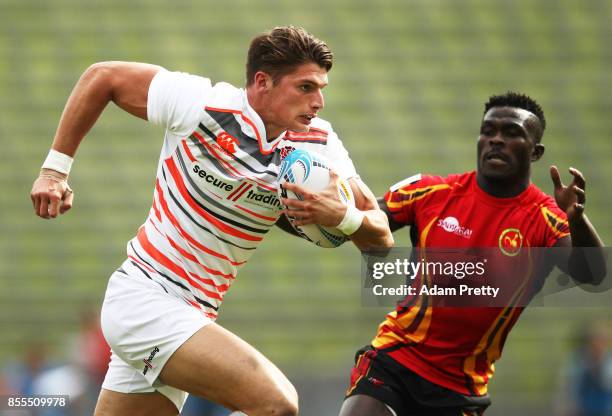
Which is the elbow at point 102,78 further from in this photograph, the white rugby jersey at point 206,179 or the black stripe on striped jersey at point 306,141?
the black stripe on striped jersey at point 306,141

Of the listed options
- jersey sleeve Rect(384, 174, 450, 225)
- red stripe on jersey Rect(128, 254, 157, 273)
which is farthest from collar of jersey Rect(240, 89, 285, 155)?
jersey sleeve Rect(384, 174, 450, 225)

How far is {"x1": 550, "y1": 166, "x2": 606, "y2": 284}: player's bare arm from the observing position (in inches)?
188

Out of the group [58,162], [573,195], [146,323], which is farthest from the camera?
[573,195]

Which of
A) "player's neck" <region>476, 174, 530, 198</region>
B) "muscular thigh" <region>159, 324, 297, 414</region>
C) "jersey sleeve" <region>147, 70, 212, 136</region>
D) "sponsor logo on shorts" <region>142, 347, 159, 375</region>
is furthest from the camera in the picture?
"player's neck" <region>476, 174, 530, 198</region>

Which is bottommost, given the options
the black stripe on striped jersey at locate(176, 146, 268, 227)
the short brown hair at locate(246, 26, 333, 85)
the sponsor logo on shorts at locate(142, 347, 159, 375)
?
the sponsor logo on shorts at locate(142, 347, 159, 375)

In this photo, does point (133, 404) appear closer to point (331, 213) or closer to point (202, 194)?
point (202, 194)

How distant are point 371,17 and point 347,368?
584 cm

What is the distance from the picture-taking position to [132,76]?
4574 millimetres

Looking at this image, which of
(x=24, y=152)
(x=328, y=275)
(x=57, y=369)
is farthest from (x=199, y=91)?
(x=24, y=152)

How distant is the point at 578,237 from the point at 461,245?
0.63 meters

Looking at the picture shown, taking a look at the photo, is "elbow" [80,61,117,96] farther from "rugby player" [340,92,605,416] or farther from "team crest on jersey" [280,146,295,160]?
"rugby player" [340,92,605,416]

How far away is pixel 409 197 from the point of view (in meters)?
5.32

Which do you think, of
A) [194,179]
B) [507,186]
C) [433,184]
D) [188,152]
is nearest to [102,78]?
[188,152]

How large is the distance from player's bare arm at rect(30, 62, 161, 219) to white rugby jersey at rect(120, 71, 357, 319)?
8 centimetres
